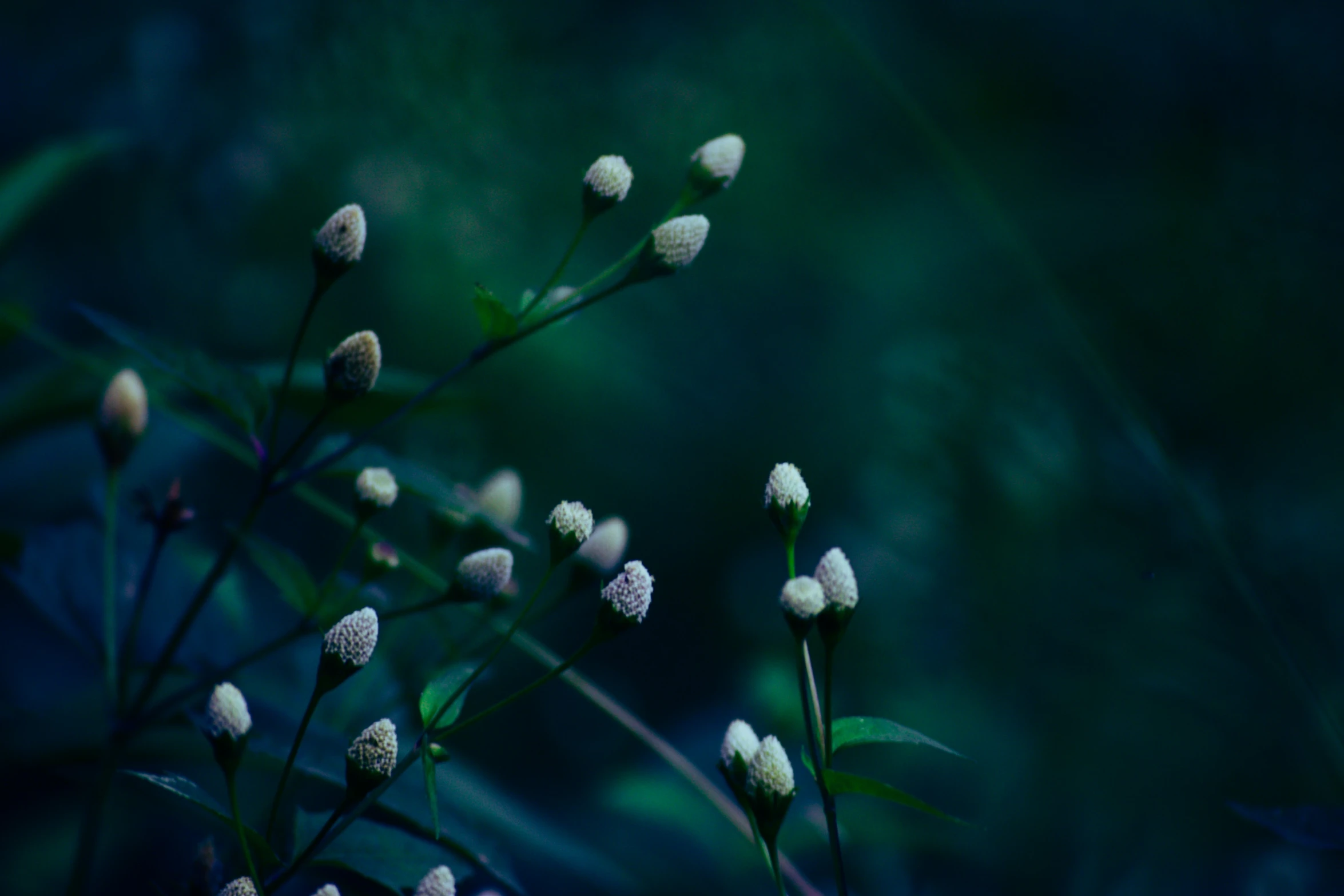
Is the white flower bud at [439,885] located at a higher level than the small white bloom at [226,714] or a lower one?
lower

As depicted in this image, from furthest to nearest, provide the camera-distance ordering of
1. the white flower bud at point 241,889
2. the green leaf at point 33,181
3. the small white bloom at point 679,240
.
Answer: the green leaf at point 33,181 < the small white bloom at point 679,240 < the white flower bud at point 241,889

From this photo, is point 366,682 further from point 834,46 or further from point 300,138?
point 834,46

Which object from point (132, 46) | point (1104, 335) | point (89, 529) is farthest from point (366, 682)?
point (132, 46)

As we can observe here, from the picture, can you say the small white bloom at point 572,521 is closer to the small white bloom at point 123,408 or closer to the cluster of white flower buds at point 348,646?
Result: the cluster of white flower buds at point 348,646

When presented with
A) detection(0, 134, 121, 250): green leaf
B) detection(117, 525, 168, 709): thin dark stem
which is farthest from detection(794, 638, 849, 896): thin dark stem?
detection(0, 134, 121, 250): green leaf

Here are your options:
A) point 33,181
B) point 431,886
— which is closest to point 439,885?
point 431,886

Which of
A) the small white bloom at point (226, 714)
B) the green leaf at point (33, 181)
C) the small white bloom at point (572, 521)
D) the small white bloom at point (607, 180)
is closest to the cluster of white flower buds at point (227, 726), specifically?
the small white bloom at point (226, 714)

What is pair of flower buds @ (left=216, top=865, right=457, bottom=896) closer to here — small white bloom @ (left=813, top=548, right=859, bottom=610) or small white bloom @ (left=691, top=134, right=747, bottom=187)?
small white bloom @ (left=813, top=548, right=859, bottom=610)

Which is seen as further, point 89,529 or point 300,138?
point 300,138
